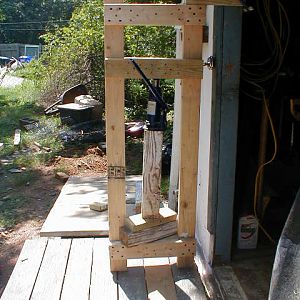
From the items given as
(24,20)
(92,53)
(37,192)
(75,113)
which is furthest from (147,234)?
(24,20)

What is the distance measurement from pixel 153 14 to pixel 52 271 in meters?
1.76

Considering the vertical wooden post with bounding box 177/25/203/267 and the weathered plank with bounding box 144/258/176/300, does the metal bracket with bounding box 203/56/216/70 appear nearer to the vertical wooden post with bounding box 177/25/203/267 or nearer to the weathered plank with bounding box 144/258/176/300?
the vertical wooden post with bounding box 177/25/203/267

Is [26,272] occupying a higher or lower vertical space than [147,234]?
lower

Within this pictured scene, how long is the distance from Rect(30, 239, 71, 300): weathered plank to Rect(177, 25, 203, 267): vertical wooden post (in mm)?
838

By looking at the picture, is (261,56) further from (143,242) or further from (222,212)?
(143,242)

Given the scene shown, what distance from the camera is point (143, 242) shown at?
2.91 m

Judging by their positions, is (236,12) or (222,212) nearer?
(236,12)

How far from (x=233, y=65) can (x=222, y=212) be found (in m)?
0.95

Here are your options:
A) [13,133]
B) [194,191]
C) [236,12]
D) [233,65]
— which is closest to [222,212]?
[194,191]

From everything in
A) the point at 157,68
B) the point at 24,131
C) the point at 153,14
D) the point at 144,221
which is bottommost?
the point at 24,131

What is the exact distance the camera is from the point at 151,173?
2.83 m

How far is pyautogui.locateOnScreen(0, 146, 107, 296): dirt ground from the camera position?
4.23 m

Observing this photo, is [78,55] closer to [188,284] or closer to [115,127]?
[115,127]

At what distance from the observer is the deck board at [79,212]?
12.1 ft
